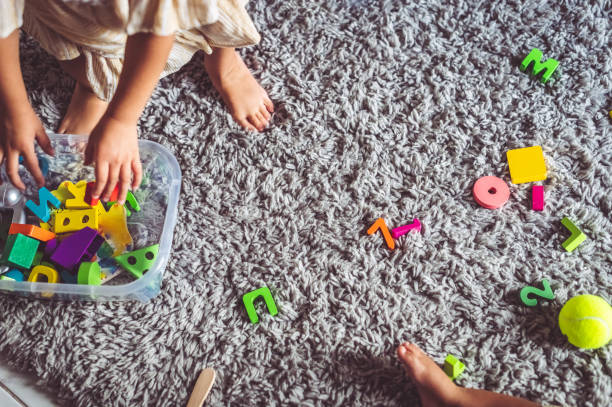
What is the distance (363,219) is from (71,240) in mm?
466

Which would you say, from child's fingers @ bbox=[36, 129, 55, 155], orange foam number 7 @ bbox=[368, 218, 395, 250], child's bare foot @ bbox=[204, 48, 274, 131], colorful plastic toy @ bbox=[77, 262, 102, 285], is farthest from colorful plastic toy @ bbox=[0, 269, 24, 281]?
orange foam number 7 @ bbox=[368, 218, 395, 250]

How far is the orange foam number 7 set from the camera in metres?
0.90

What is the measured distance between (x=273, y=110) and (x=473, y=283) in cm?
45

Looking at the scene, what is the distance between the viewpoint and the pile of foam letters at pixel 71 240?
2.78 ft

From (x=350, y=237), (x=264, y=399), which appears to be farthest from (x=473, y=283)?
(x=264, y=399)

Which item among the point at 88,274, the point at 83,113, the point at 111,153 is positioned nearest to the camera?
the point at 111,153

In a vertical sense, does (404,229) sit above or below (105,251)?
above

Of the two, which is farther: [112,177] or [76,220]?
[76,220]

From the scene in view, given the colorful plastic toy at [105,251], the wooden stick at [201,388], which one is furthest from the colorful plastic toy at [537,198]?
the colorful plastic toy at [105,251]

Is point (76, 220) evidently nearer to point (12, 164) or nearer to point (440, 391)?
point (12, 164)

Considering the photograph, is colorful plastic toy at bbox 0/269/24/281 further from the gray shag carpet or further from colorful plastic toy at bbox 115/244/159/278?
colorful plastic toy at bbox 115/244/159/278

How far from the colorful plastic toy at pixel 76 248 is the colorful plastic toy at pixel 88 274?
14 mm

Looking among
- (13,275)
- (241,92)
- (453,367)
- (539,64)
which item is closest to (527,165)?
(539,64)

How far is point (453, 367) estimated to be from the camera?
2.66 ft
